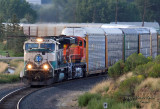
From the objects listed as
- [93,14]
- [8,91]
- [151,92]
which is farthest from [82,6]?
[151,92]

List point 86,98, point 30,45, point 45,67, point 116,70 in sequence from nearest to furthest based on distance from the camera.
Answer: point 86,98 < point 116,70 < point 45,67 < point 30,45

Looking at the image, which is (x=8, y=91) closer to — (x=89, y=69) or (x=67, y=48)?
(x=67, y=48)

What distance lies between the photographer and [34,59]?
77.5ft

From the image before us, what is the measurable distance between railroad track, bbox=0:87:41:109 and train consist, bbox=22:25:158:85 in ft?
3.52

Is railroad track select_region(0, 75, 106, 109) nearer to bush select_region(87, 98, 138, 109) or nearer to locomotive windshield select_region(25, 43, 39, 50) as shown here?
locomotive windshield select_region(25, 43, 39, 50)

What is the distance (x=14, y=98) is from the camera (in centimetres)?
2002

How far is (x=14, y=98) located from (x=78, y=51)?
8072 millimetres

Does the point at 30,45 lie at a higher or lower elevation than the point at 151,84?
higher

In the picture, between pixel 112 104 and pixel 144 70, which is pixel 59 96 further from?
pixel 112 104

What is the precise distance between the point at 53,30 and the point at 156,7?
52.2 m

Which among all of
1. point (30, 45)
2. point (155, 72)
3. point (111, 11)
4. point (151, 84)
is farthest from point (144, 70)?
point (111, 11)

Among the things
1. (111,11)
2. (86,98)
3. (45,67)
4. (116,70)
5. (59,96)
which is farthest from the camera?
(111,11)

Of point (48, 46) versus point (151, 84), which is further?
point (48, 46)

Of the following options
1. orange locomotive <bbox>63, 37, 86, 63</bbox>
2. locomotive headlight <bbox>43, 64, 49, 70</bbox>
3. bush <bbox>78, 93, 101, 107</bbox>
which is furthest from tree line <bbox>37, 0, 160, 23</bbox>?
bush <bbox>78, 93, 101, 107</bbox>
